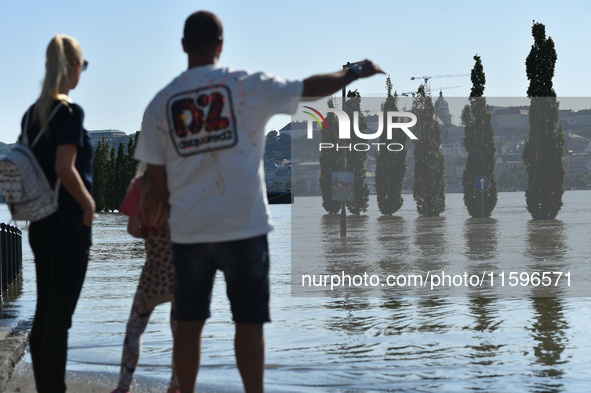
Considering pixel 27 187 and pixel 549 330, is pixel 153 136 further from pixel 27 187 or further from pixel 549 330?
pixel 549 330

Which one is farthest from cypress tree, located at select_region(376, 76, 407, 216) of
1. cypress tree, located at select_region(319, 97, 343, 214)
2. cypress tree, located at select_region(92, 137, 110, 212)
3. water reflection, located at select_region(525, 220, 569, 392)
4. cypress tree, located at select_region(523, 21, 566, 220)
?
water reflection, located at select_region(525, 220, 569, 392)

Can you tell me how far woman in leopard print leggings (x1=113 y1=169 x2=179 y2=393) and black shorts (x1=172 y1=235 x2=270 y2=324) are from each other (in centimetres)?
76

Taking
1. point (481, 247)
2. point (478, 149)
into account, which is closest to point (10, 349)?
point (481, 247)

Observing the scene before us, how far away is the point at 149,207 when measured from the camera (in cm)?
406

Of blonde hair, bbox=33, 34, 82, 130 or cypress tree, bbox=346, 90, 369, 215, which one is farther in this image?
cypress tree, bbox=346, 90, 369, 215

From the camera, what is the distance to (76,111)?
3.68m

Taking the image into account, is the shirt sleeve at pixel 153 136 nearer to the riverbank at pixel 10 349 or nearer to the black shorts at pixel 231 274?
the black shorts at pixel 231 274

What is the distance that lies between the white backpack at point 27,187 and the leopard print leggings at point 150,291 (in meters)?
0.69

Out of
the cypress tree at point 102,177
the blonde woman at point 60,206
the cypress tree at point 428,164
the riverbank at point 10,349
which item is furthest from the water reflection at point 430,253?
the cypress tree at point 102,177

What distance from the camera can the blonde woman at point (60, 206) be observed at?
363 cm

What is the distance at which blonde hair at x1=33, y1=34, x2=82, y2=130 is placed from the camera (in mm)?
3674

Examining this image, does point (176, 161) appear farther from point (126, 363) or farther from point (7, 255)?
point (7, 255)

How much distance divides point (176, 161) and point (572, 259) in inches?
668

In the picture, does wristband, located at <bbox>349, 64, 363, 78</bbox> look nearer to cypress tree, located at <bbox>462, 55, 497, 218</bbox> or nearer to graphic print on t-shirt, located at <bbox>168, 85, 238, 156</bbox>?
graphic print on t-shirt, located at <bbox>168, 85, 238, 156</bbox>
